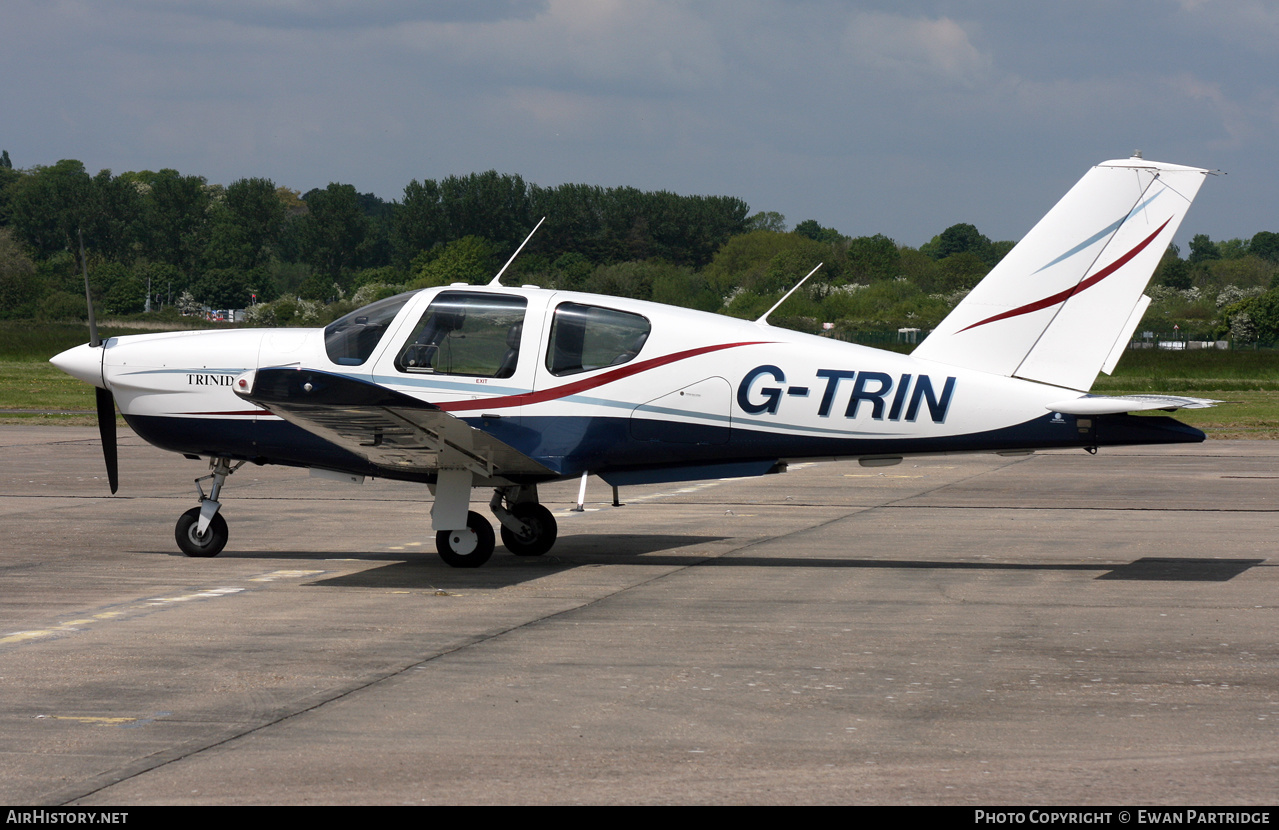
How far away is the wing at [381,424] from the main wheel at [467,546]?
462 millimetres

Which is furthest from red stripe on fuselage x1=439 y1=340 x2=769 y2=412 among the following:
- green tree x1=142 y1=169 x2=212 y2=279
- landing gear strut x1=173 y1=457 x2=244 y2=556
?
green tree x1=142 y1=169 x2=212 y2=279

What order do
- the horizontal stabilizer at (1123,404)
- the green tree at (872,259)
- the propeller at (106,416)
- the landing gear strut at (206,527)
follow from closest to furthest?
the horizontal stabilizer at (1123,404), the landing gear strut at (206,527), the propeller at (106,416), the green tree at (872,259)

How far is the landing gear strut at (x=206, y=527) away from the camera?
1093 cm

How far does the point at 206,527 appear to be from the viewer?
10.9 m

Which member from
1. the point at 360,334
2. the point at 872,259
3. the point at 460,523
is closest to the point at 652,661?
the point at 460,523

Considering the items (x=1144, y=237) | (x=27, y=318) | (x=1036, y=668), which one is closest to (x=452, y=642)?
(x=1036, y=668)

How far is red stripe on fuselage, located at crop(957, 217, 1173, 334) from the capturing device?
32.6ft

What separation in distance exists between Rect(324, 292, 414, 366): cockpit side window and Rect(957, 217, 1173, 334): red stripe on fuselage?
16.0 feet

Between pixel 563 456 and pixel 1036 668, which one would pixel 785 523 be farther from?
pixel 1036 668

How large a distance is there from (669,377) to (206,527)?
4.26m

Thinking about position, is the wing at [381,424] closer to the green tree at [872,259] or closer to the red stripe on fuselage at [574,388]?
the red stripe on fuselage at [574,388]

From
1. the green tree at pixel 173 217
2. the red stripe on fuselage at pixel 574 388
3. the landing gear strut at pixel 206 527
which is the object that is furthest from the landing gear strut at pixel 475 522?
the green tree at pixel 173 217

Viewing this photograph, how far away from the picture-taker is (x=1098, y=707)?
617cm

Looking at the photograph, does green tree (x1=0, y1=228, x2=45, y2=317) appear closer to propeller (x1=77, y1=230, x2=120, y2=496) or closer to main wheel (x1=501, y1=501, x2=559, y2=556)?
propeller (x1=77, y1=230, x2=120, y2=496)
